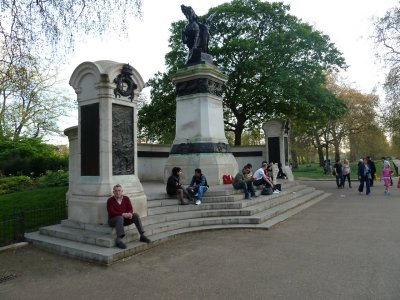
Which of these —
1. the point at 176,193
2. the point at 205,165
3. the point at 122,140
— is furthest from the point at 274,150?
the point at 122,140

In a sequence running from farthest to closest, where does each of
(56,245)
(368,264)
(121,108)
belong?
(121,108)
(56,245)
(368,264)

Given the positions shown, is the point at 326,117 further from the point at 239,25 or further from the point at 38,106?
the point at 38,106

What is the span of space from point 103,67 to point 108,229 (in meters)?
3.65

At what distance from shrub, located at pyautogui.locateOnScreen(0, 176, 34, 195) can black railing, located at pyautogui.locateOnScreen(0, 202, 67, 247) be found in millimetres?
7578

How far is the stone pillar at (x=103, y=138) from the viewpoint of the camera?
7391mm

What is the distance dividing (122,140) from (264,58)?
15477 millimetres

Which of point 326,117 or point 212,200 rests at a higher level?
point 326,117

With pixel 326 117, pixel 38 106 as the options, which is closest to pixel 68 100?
pixel 38 106

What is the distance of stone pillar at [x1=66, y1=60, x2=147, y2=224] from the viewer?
7391 millimetres

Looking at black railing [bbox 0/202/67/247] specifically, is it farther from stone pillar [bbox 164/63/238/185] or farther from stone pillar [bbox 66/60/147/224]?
stone pillar [bbox 164/63/238/185]

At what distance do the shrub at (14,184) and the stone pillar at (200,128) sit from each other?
8400mm

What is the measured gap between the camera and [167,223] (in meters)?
8.03

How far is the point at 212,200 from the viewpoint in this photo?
9883mm

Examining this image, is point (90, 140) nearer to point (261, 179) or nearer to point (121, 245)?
point (121, 245)
